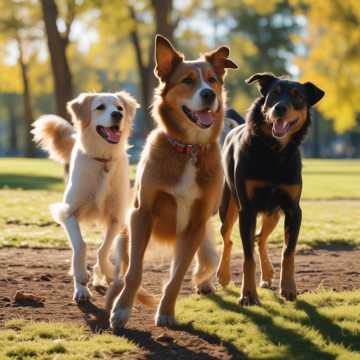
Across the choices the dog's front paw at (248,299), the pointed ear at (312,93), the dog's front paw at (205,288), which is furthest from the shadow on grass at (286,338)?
the pointed ear at (312,93)

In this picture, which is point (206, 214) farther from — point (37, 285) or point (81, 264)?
point (37, 285)

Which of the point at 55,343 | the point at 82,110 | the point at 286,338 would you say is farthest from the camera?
the point at 82,110

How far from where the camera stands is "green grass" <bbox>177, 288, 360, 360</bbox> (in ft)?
15.3

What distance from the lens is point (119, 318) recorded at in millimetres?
5426

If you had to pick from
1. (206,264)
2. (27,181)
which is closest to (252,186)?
(206,264)

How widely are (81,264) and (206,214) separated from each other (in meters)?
1.48

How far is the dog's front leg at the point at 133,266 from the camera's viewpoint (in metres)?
5.45

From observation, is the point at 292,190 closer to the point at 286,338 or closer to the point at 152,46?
the point at 286,338

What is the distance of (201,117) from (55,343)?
2.10 m

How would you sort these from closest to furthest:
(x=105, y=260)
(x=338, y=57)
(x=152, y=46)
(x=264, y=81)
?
(x=264, y=81) → (x=105, y=260) → (x=152, y=46) → (x=338, y=57)

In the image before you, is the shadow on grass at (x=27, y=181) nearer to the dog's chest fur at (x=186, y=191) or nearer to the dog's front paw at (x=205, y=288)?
the dog's front paw at (x=205, y=288)

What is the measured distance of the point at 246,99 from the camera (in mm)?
62938

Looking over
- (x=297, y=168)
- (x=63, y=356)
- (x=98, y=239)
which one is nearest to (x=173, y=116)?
(x=297, y=168)

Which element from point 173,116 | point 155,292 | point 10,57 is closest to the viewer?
point 173,116
